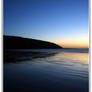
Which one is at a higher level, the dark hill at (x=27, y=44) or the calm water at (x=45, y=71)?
the dark hill at (x=27, y=44)

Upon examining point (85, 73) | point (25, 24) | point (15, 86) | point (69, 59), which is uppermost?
point (25, 24)

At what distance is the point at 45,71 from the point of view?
1584 millimetres

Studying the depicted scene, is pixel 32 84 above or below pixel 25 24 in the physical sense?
below

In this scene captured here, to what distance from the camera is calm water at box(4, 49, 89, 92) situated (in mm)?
1447

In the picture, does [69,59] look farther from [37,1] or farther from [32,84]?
[37,1]

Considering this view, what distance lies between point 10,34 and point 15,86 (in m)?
0.57

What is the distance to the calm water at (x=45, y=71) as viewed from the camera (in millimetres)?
1447

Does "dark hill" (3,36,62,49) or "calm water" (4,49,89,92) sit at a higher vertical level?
"dark hill" (3,36,62,49)

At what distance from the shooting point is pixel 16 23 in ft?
5.19

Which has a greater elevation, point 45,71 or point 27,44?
point 27,44

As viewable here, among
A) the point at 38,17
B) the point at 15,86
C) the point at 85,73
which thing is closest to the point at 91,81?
the point at 85,73

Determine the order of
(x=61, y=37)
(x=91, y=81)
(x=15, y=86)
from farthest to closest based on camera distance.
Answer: (x=61, y=37) → (x=15, y=86) → (x=91, y=81)

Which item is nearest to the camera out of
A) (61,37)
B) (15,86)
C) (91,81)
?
(91,81)

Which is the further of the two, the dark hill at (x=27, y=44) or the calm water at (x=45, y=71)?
the dark hill at (x=27, y=44)
